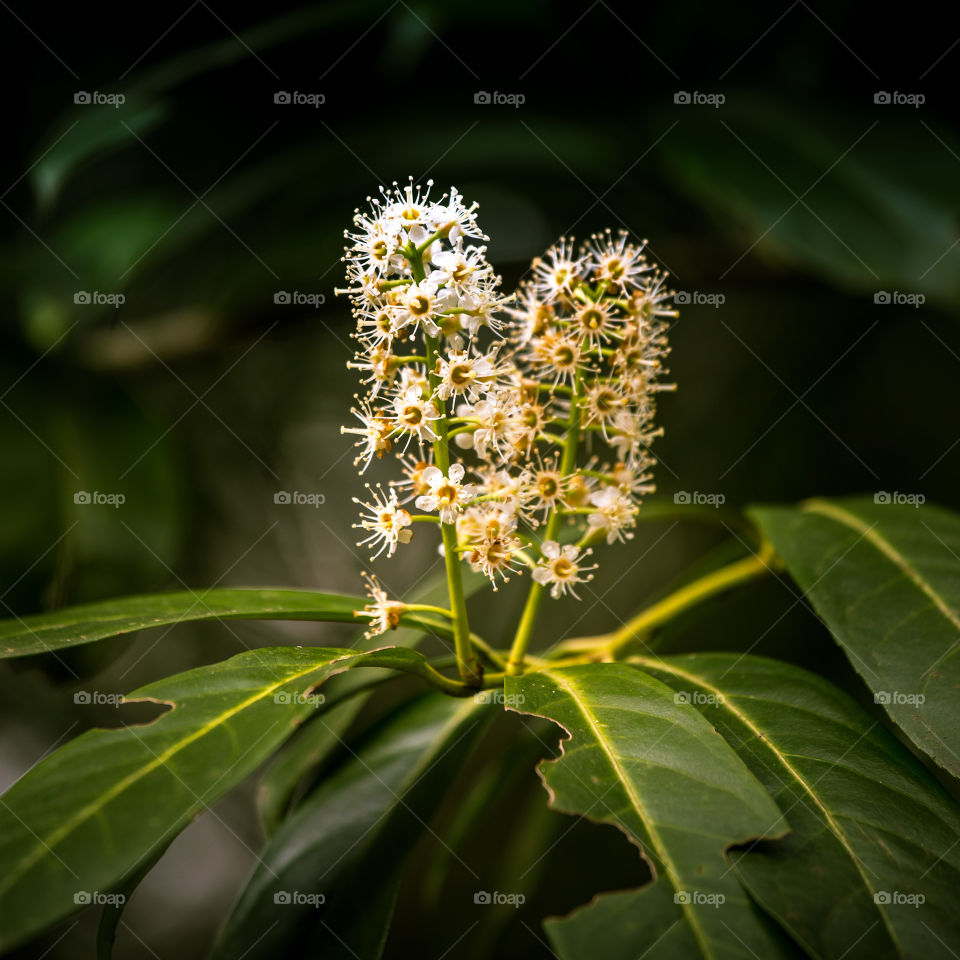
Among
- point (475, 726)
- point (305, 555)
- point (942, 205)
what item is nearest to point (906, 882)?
point (475, 726)

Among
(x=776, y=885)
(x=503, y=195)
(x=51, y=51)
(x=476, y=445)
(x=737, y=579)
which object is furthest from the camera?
(x=503, y=195)

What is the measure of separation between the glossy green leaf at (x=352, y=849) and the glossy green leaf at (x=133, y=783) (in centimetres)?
52

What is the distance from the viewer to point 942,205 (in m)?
1.88

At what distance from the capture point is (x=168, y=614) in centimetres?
133

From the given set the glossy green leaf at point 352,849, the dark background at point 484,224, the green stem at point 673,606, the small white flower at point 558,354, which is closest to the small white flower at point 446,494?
the small white flower at point 558,354

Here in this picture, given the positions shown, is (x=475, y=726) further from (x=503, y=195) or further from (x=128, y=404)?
(x=503, y=195)

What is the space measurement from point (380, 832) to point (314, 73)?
210 centimetres

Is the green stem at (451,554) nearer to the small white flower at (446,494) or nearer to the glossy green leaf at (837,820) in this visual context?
the small white flower at (446,494)

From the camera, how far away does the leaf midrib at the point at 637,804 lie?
34.3 inches

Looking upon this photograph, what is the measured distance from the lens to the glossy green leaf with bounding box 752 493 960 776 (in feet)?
3.85

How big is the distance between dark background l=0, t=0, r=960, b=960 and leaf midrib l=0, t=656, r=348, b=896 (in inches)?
35.3

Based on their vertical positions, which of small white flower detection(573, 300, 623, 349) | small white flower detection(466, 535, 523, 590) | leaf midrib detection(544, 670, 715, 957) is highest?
small white flower detection(573, 300, 623, 349)

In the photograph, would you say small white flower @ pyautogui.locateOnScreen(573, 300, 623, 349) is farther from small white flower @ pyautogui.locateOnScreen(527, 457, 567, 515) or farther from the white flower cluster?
small white flower @ pyautogui.locateOnScreen(527, 457, 567, 515)

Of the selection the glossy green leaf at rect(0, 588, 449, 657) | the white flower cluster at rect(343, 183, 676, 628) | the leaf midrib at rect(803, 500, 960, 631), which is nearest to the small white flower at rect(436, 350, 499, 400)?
the white flower cluster at rect(343, 183, 676, 628)
